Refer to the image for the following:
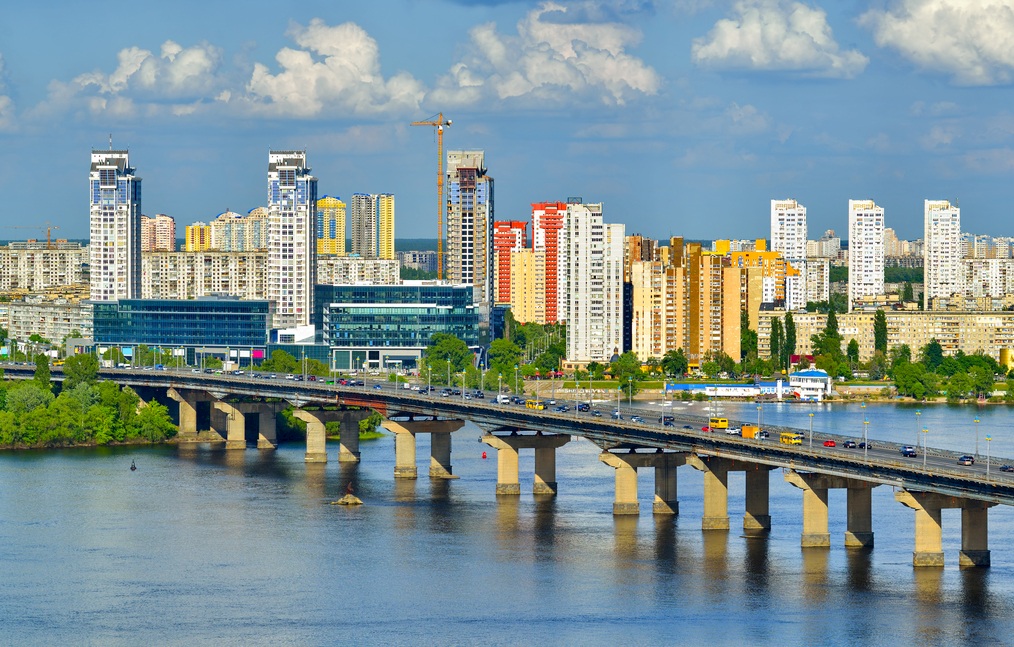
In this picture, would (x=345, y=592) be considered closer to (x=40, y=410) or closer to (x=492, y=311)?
(x=40, y=410)

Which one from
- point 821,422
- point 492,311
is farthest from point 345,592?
point 492,311

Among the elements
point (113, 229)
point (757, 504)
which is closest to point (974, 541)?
point (757, 504)

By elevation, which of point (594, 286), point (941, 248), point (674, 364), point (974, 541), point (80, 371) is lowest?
point (974, 541)

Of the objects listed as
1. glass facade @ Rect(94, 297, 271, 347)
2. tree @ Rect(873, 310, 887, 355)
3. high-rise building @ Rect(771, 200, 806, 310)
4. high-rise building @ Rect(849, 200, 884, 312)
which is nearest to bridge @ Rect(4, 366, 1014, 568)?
glass facade @ Rect(94, 297, 271, 347)

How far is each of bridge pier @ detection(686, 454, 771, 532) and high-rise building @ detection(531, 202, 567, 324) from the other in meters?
87.6

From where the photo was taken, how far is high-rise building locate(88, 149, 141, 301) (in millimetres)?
113312

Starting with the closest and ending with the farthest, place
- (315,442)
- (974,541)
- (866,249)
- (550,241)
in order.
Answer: (974,541) < (315,442) < (550,241) < (866,249)

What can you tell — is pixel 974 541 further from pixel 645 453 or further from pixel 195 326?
pixel 195 326

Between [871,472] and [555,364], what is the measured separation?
65659 millimetres

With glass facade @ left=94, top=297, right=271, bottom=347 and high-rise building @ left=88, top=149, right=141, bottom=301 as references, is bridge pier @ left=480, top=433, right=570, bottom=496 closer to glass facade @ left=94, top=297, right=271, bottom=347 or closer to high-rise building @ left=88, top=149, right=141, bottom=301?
glass facade @ left=94, top=297, right=271, bottom=347

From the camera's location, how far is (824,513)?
47000 millimetres

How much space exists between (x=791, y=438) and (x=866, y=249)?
114022 mm

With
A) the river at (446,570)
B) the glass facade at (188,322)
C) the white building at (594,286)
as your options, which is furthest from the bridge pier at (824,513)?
the white building at (594,286)

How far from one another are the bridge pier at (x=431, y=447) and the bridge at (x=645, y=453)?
4 centimetres
